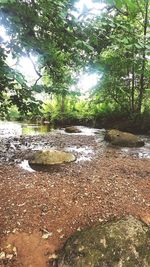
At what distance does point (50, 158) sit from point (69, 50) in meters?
2.35

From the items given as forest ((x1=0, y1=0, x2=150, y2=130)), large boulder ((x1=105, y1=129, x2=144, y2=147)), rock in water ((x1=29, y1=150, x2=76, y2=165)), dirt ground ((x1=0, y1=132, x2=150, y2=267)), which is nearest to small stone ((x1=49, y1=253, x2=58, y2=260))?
dirt ground ((x1=0, y1=132, x2=150, y2=267))

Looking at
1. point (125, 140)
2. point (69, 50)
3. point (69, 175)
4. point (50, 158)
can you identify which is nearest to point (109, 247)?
point (69, 175)

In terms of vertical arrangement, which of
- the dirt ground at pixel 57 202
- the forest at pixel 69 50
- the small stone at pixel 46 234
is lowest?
the small stone at pixel 46 234

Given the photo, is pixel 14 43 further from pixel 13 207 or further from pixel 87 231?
pixel 87 231

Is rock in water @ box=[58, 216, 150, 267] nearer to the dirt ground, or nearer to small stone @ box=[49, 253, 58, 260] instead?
small stone @ box=[49, 253, 58, 260]

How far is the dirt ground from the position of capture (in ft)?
11.3

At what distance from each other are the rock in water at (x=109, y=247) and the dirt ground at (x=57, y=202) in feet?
0.87

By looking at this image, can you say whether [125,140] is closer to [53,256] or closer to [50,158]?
[50,158]

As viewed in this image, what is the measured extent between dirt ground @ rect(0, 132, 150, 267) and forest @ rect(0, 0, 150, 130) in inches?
65.2

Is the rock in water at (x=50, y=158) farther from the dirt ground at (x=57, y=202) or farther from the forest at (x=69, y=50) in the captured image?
the forest at (x=69, y=50)

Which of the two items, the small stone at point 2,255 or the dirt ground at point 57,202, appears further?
the dirt ground at point 57,202

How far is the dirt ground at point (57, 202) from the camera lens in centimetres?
345

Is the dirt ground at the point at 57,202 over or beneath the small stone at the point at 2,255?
over

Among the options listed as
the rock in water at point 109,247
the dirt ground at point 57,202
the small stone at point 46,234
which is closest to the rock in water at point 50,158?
the dirt ground at point 57,202
